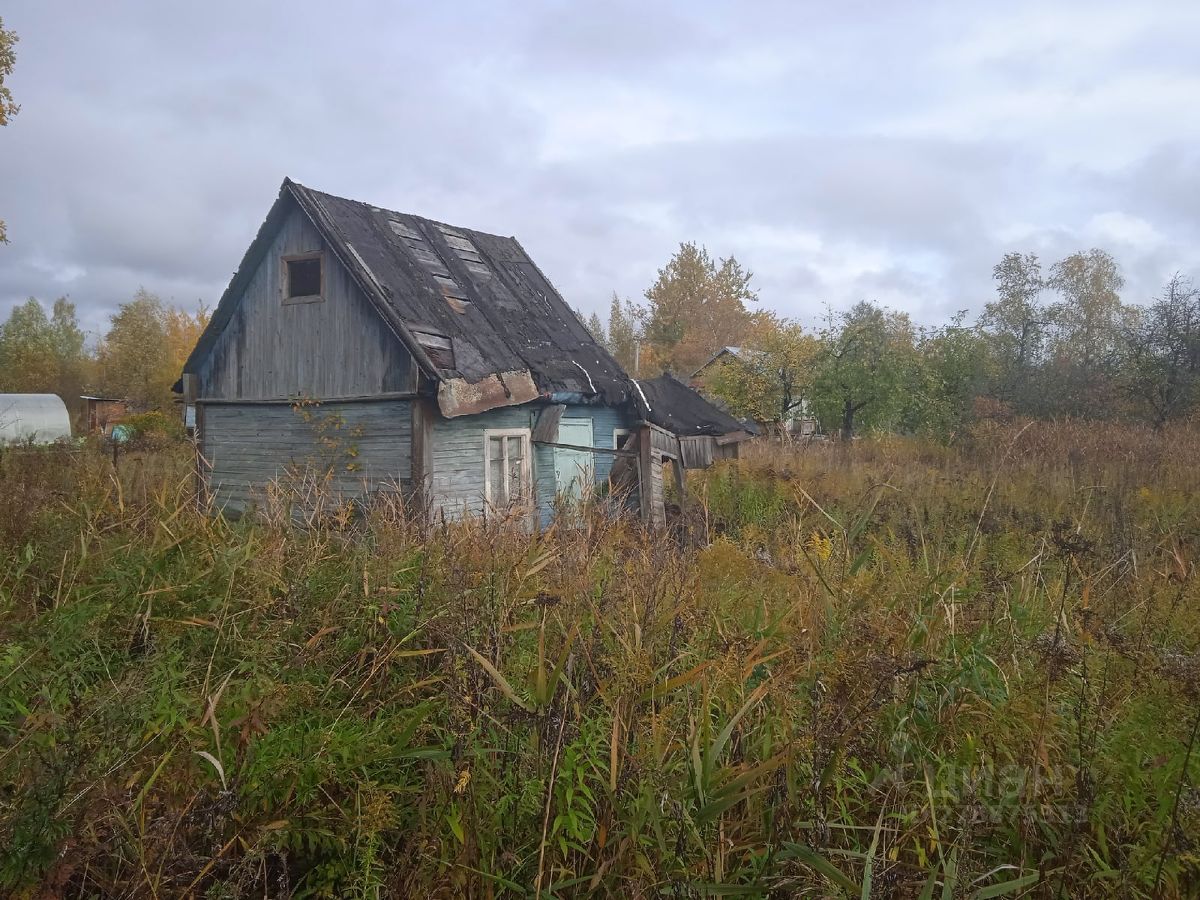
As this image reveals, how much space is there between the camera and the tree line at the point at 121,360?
3875 centimetres

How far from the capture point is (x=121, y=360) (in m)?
39.5

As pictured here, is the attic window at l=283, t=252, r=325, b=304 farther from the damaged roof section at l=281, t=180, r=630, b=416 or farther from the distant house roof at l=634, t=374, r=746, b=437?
the distant house roof at l=634, t=374, r=746, b=437

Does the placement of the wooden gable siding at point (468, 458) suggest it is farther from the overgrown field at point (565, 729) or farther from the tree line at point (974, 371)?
the tree line at point (974, 371)

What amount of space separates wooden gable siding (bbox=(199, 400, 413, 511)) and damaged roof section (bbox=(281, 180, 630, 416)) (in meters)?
0.89

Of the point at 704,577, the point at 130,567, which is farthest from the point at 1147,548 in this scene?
the point at 130,567

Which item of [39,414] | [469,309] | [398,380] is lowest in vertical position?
[398,380]

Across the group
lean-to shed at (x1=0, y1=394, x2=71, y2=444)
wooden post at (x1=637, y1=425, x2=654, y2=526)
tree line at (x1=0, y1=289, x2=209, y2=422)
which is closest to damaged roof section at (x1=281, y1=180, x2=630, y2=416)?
wooden post at (x1=637, y1=425, x2=654, y2=526)

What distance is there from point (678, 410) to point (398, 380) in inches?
179

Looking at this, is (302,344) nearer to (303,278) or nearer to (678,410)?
(303,278)

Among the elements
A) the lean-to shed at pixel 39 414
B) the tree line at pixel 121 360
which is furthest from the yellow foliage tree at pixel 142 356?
the lean-to shed at pixel 39 414

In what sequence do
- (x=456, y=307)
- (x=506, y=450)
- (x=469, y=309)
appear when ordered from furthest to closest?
(x=469, y=309)
(x=456, y=307)
(x=506, y=450)

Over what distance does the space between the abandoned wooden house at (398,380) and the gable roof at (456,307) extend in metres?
0.03

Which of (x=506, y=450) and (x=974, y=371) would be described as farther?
(x=974, y=371)

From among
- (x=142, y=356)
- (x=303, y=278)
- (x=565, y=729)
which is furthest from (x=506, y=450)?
(x=142, y=356)
